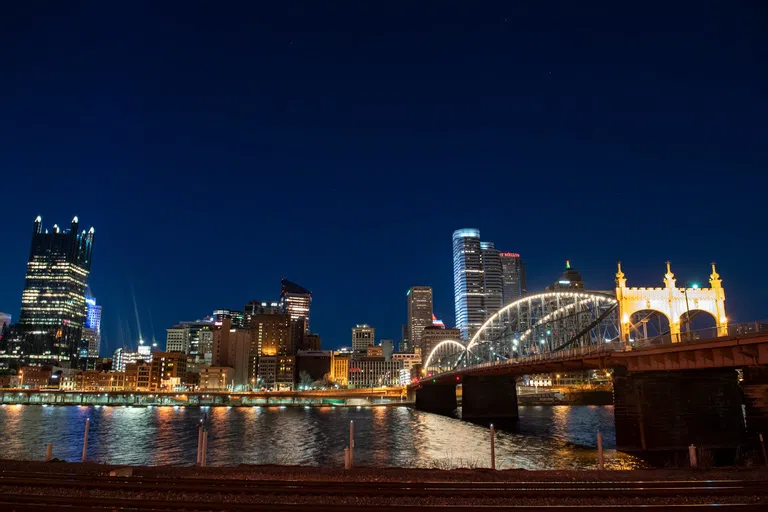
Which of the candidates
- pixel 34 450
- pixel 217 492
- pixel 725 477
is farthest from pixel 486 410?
pixel 217 492

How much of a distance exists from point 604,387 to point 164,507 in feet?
664

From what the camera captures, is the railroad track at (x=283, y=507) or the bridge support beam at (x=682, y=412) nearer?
the railroad track at (x=283, y=507)

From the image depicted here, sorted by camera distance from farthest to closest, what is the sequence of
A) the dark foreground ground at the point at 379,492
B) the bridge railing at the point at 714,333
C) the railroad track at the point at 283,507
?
the bridge railing at the point at 714,333 → the dark foreground ground at the point at 379,492 → the railroad track at the point at 283,507

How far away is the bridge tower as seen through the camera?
63.6 meters

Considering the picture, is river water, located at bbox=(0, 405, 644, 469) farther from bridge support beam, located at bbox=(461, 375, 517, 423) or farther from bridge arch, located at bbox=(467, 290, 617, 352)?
bridge support beam, located at bbox=(461, 375, 517, 423)

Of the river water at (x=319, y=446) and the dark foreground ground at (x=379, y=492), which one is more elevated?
the dark foreground ground at (x=379, y=492)

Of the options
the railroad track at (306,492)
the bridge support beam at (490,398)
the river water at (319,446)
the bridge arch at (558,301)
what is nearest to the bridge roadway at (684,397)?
the river water at (319,446)

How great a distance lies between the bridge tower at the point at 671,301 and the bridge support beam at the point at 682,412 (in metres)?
15.8

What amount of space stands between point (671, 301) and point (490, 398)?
4964 cm

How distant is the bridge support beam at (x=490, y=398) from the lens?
105625 millimetres

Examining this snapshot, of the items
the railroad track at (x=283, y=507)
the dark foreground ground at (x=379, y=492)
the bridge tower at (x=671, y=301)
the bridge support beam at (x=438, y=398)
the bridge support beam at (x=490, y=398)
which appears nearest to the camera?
the railroad track at (x=283, y=507)

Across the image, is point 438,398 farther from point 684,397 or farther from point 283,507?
point 283,507

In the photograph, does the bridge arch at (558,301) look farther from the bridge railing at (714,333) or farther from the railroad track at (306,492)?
the railroad track at (306,492)

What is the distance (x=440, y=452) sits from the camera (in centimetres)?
5316
